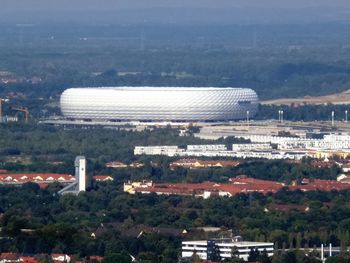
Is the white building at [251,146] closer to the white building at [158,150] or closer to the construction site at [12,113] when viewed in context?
the white building at [158,150]

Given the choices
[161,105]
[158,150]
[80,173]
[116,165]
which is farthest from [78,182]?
[161,105]

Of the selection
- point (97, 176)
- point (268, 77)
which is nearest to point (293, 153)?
point (97, 176)

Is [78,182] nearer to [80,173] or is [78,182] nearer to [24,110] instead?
[80,173]

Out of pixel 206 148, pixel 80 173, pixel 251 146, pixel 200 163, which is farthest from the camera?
pixel 251 146

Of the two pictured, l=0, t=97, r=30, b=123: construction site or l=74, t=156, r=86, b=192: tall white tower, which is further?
l=0, t=97, r=30, b=123: construction site

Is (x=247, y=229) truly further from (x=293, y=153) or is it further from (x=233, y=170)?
(x=293, y=153)

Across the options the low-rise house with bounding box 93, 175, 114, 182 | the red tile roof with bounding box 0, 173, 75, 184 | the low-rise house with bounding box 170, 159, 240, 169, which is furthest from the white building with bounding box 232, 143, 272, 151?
the red tile roof with bounding box 0, 173, 75, 184

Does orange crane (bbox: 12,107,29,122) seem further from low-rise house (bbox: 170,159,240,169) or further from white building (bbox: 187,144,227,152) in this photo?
low-rise house (bbox: 170,159,240,169)
